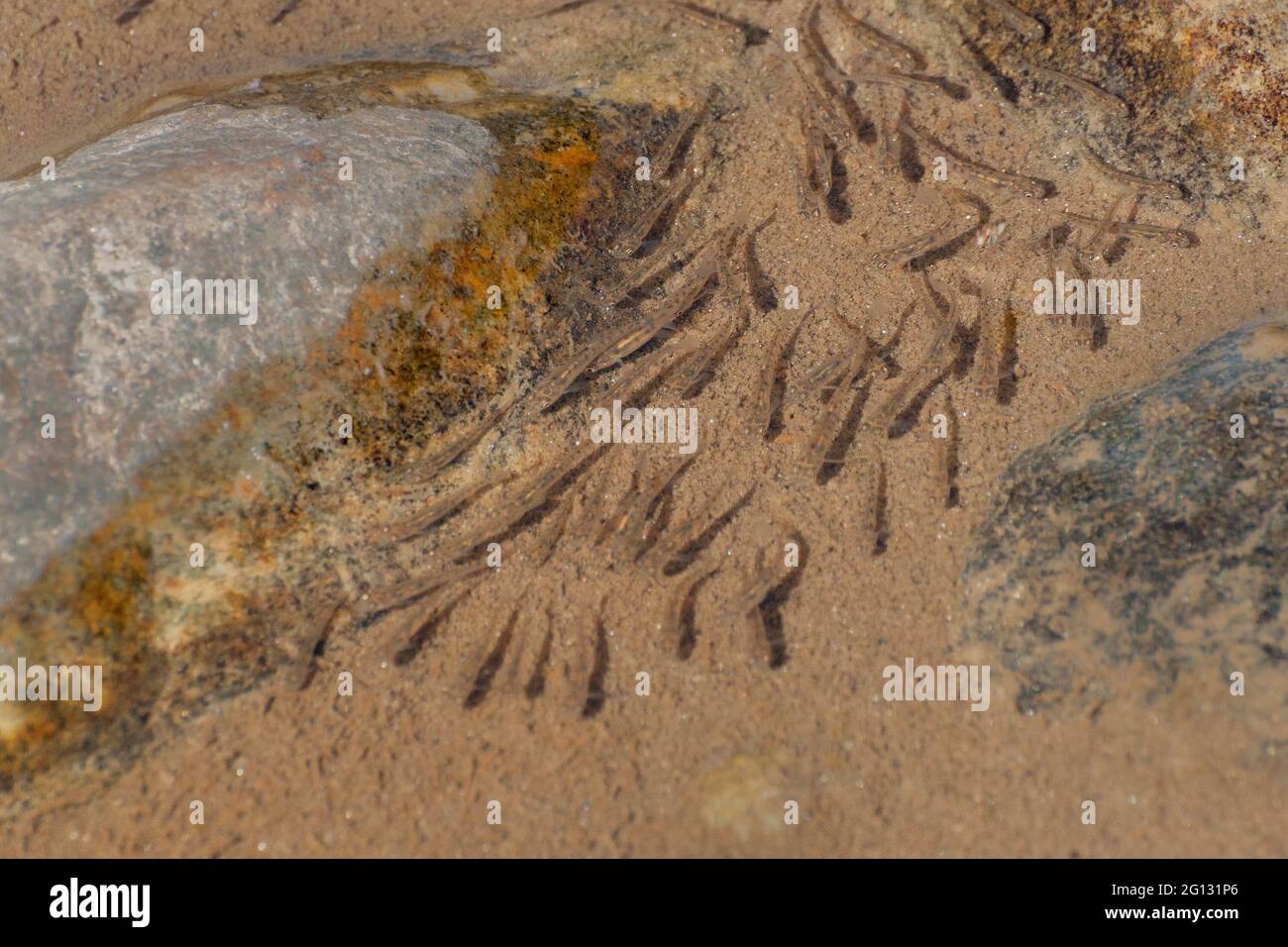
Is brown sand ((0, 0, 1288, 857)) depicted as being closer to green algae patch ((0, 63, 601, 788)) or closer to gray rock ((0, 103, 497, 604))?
green algae patch ((0, 63, 601, 788))

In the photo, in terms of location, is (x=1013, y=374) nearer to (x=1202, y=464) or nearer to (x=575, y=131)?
(x=1202, y=464)

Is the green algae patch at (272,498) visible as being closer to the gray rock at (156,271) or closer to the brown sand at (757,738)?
the gray rock at (156,271)

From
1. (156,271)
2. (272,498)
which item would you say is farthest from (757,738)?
(156,271)

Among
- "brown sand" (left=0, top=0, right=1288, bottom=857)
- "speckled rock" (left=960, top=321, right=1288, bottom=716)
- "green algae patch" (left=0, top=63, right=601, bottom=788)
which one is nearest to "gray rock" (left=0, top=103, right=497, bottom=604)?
"green algae patch" (left=0, top=63, right=601, bottom=788)

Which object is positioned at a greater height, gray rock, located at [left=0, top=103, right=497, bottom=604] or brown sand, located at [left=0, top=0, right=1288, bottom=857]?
gray rock, located at [left=0, top=103, right=497, bottom=604]

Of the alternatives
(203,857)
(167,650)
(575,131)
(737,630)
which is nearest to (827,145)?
(575,131)

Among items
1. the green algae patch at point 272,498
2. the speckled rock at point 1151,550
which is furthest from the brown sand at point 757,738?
the green algae patch at point 272,498
